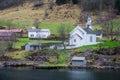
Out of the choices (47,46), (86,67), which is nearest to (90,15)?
(47,46)

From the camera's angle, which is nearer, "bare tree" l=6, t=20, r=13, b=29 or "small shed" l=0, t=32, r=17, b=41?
"small shed" l=0, t=32, r=17, b=41

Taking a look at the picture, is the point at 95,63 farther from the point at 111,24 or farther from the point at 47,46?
the point at 111,24

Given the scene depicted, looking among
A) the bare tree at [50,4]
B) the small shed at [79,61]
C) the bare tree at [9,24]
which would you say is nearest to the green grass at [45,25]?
the bare tree at [9,24]

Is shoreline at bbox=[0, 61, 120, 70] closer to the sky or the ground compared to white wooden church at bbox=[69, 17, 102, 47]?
closer to the ground

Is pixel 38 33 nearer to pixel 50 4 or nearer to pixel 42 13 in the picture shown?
pixel 42 13

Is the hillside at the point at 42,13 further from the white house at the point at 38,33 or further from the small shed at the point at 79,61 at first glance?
the small shed at the point at 79,61

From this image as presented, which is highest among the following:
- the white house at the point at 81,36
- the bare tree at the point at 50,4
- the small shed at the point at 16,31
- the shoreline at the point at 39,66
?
the bare tree at the point at 50,4

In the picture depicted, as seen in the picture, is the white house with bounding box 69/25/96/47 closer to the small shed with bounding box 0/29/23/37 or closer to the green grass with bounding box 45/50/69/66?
the green grass with bounding box 45/50/69/66

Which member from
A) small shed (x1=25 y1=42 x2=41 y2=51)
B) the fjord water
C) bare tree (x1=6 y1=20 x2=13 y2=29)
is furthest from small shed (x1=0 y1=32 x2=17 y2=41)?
the fjord water
